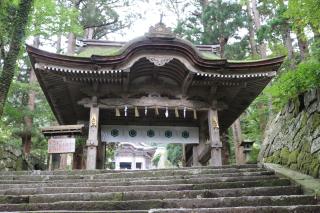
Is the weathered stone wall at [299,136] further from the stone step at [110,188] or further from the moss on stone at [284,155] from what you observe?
the stone step at [110,188]

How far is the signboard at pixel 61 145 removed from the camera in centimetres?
854

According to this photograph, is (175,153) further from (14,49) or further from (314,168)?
(314,168)

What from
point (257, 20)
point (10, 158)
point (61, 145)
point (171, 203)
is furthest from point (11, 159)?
point (257, 20)

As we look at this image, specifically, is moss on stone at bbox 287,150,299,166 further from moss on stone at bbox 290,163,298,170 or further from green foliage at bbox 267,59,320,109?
green foliage at bbox 267,59,320,109

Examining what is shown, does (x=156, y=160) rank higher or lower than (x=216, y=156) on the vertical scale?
higher

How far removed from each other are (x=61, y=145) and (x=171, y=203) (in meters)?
4.72

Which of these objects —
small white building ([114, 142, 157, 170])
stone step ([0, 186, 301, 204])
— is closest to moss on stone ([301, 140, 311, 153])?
stone step ([0, 186, 301, 204])

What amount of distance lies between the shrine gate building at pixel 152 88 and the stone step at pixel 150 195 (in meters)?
4.56

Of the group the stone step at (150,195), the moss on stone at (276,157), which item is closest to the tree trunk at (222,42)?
the moss on stone at (276,157)

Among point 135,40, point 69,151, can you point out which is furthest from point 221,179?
point 135,40

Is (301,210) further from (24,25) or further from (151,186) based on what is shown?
(24,25)

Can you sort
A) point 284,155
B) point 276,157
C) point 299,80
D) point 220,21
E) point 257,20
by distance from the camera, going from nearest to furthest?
point 299,80 < point 284,155 < point 276,157 < point 220,21 < point 257,20

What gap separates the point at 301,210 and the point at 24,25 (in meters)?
8.27

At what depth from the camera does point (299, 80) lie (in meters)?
6.18
